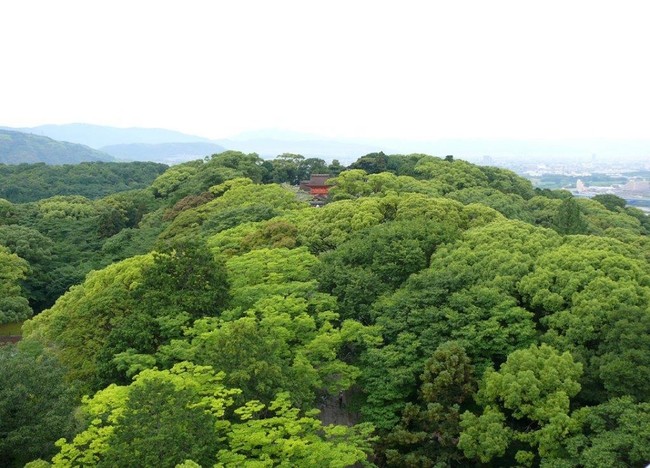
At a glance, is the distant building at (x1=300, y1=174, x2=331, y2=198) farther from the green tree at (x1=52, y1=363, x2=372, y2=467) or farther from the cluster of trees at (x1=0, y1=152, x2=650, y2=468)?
the green tree at (x1=52, y1=363, x2=372, y2=467)

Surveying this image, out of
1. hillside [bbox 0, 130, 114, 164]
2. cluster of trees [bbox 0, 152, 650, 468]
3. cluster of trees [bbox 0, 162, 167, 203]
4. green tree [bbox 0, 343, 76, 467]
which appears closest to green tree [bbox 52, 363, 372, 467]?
cluster of trees [bbox 0, 152, 650, 468]

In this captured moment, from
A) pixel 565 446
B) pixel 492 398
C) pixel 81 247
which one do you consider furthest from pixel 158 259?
pixel 81 247

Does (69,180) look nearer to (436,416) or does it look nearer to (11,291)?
(11,291)

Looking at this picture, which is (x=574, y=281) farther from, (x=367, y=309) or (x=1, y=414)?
(x=1, y=414)

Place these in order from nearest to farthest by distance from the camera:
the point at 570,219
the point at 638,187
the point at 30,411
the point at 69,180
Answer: the point at 30,411 → the point at 570,219 → the point at 69,180 → the point at 638,187

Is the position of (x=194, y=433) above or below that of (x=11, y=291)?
above

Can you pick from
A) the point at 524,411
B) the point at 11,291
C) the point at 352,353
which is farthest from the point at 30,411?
the point at 11,291

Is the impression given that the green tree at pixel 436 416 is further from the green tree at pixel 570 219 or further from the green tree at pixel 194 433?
the green tree at pixel 570 219
